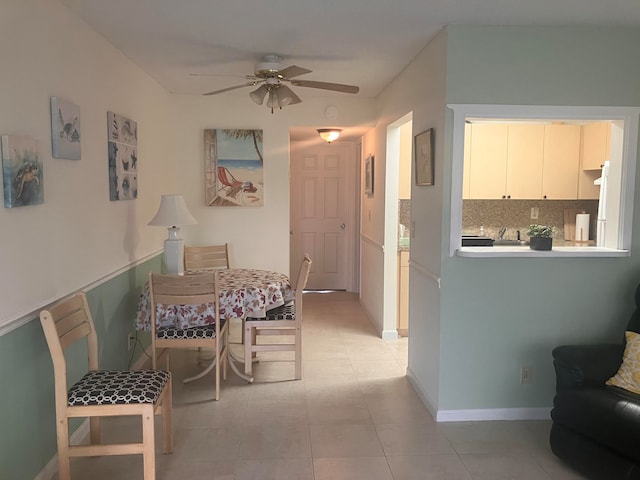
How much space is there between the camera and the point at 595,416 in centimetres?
261

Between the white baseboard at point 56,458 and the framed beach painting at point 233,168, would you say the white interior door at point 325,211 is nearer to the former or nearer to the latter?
the framed beach painting at point 233,168

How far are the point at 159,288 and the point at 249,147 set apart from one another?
7.89 feet

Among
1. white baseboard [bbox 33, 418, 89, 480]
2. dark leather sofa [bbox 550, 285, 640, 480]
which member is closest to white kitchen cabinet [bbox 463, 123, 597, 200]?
dark leather sofa [bbox 550, 285, 640, 480]

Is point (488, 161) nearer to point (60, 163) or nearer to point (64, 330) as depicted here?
point (60, 163)

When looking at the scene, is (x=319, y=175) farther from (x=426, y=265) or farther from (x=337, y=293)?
(x=426, y=265)

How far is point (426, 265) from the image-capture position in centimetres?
362

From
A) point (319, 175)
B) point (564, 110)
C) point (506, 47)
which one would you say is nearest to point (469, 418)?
point (564, 110)

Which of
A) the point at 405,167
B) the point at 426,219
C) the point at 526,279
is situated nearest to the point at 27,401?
the point at 426,219

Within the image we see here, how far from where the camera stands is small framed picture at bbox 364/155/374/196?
580 cm

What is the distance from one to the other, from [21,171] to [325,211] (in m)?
5.35

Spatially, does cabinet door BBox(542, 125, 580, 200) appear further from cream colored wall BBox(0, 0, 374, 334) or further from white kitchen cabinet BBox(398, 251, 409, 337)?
cream colored wall BBox(0, 0, 374, 334)

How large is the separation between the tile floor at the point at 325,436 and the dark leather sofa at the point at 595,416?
0.16 metres

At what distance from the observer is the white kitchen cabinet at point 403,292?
17.0 ft

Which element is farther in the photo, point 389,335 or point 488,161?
point 389,335
